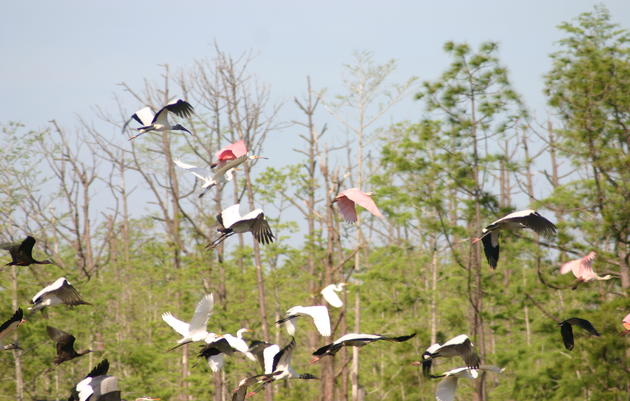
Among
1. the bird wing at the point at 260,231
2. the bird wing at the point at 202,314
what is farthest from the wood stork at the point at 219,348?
the bird wing at the point at 260,231

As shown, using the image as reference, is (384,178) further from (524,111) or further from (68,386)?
(68,386)

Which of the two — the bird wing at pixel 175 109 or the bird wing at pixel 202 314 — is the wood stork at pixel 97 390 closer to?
the bird wing at pixel 202 314

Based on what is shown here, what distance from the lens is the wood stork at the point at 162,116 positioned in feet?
21.1

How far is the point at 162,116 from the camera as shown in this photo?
662 cm

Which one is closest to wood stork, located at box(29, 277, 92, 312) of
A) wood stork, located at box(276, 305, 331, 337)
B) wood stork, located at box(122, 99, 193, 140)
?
wood stork, located at box(122, 99, 193, 140)

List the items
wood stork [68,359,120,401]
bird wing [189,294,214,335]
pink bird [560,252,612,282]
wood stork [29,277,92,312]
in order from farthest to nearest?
pink bird [560,252,612,282] → wood stork [29,277,92,312] → bird wing [189,294,214,335] → wood stork [68,359,120,401]

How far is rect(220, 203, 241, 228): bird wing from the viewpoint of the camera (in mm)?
5836

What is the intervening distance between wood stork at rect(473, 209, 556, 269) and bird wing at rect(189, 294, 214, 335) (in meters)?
1.99

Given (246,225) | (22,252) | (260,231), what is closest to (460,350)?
(260,231)

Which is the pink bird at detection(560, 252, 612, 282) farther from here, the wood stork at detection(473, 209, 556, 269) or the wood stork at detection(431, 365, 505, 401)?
the wood stork at detection(431, 365, 505, 401)

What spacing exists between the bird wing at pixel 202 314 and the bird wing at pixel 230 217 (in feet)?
1.82

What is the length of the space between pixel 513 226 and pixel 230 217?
6.88ft

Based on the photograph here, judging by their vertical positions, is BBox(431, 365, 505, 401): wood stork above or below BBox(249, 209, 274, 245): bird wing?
below

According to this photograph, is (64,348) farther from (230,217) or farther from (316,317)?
(316,317)
